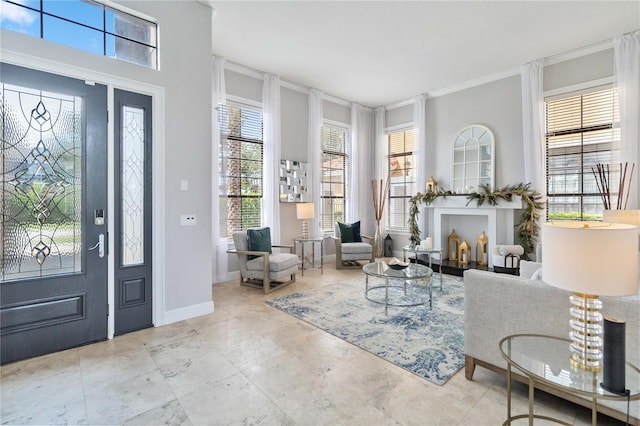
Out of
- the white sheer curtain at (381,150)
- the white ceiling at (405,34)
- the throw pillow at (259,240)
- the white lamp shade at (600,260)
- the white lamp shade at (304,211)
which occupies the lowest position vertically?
the throw pillow at (259,240)

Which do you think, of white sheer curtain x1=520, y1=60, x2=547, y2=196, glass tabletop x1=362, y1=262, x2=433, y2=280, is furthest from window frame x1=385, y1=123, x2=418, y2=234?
glass tabletop x1=362, y1=262, x2=433, y2=280

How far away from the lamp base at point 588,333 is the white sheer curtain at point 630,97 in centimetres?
393

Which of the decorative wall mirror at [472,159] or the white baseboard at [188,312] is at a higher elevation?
the decorative wall mirror at [472,159]

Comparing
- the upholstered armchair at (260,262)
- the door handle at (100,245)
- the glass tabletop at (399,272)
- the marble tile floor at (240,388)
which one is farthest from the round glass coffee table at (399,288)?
the door handle at (100,245)

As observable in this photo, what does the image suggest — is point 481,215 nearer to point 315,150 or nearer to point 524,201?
point 524,201

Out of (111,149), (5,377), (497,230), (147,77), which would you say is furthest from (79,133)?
(497,230)

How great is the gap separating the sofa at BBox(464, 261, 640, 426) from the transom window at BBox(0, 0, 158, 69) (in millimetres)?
3647

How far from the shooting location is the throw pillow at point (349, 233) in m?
6.05

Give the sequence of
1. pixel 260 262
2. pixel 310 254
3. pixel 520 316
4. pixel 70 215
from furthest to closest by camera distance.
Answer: pixel 310 254 → pixel 260 262 → pixel 70 215 → pixel 520 316

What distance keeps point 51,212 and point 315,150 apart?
4.22 metres

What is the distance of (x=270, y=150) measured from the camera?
5238mm

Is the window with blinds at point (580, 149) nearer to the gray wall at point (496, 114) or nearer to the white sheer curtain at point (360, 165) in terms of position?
A: the gray wall at point (496, 114)

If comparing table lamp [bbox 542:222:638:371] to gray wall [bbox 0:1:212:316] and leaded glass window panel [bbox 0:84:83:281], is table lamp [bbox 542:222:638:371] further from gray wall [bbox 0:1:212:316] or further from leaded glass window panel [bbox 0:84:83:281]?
leaded glass window panel [bbox 0:84:83:281]

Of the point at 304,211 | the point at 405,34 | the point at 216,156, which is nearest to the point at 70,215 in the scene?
the point at 216,156
